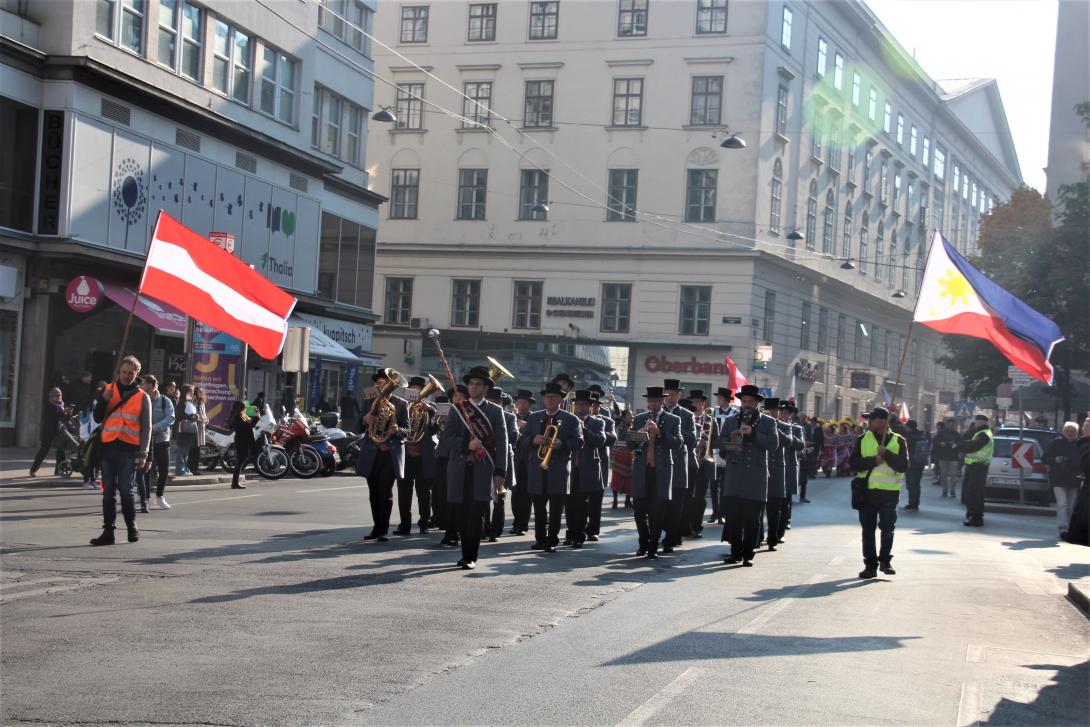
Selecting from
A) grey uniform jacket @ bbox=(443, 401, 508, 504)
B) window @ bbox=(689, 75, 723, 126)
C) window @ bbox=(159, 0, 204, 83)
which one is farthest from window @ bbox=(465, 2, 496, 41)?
grey uniform jacket @ bbox=(443, 401, 508, 504)

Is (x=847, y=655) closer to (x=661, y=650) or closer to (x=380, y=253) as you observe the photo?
(x=661, y=650)

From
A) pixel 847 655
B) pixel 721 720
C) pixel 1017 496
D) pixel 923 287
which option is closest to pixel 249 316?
pixel 923 287

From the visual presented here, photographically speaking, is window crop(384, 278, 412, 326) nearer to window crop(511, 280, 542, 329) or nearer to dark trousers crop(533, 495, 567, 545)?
window crop(511, 280, 542, 329)

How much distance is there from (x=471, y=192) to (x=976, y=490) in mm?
34403

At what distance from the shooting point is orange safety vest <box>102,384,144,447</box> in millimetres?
12703

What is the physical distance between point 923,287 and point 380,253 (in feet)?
140

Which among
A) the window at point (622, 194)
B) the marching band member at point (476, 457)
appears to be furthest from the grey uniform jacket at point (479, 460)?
the window at point (622, 194)

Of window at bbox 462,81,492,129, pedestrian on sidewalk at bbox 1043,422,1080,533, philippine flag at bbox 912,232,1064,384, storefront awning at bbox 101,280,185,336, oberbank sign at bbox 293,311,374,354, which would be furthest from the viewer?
window at bbox 462,81,492,129

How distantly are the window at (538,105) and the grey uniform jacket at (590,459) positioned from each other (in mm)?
38622

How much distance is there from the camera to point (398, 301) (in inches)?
2151

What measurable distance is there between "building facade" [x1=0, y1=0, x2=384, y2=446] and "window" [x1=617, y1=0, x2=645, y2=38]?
13.7m

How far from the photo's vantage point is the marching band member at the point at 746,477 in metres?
14.1

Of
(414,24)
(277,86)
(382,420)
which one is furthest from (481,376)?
(414,24)

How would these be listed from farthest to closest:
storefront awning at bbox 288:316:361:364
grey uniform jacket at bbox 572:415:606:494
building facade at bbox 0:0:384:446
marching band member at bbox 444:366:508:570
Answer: storefront awning at bbox 288:316:361:364 → building facade at bbox 0:0:384:446 → grey uniform jacket at bbox 572:415:606:494 → marching band member at bbox 444:366:508:570
